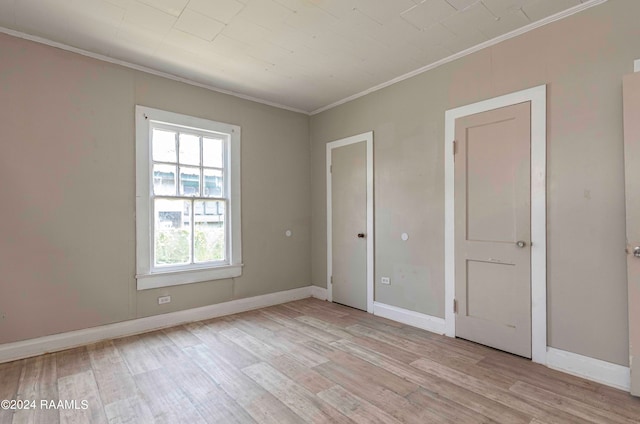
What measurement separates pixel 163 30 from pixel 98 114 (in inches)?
45.7

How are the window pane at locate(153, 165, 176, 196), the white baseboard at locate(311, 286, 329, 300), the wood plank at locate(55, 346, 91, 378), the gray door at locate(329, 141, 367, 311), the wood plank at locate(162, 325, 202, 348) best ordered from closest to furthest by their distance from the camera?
the wood plank at locate(55, 346, 91, 378) < the wood plank at locate(162, 325, 202, 348) < the window pane at locate(153, 165, 176, 196) < the gray door at locate(329, 141, 367, 311) < the white baseboard at locate(311, 286, 329, 300)

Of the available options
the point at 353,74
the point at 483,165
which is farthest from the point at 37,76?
the point at 483,165

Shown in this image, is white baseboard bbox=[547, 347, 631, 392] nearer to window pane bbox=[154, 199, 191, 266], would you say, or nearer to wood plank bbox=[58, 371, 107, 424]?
wood plank bbox=[58, 371, 107, 424]

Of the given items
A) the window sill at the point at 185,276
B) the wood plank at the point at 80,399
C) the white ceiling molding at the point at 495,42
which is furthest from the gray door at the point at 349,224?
the wood plank at the point at 80,399

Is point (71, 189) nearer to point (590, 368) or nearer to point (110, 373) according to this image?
point (110, 373)

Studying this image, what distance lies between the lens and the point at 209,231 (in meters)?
3.95

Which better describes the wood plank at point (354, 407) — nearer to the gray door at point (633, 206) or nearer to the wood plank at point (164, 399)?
the wood plank at point (164, 399)

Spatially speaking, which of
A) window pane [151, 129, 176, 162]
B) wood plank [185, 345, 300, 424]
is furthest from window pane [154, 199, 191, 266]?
wood plank [185, 345, 300, 424]

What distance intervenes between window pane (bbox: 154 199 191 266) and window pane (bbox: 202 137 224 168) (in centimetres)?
58

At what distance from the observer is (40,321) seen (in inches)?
112

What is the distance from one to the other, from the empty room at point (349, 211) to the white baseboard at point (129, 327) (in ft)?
0.06

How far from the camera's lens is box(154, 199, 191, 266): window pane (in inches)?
140

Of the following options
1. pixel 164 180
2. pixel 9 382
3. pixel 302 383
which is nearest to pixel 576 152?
pixel 302 383

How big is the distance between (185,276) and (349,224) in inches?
85.1
